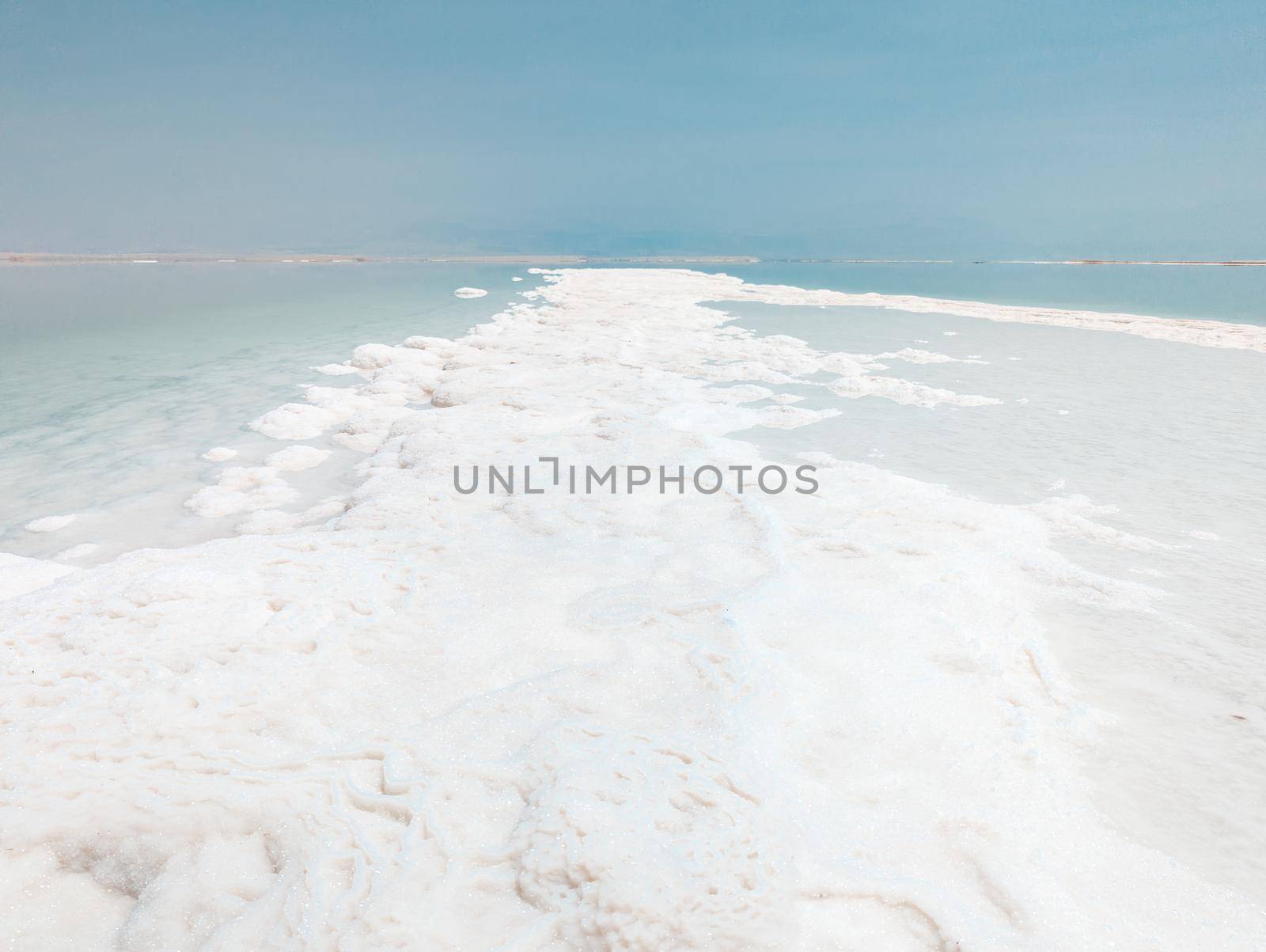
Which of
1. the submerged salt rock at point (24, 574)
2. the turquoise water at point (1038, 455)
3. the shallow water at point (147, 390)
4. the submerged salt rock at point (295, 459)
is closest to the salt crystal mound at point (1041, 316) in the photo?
the turquoise water at point (1038, 455)

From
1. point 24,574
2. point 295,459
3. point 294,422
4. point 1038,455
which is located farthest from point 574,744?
point 294,422

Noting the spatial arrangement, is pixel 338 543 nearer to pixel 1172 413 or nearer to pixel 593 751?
pixel 593 751

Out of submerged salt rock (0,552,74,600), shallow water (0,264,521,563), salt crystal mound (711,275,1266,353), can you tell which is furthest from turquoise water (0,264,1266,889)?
salt crystal mound (711,275,1266,353)

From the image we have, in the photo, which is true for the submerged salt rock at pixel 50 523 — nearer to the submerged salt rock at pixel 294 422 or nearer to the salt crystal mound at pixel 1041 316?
the submerged salt rock at pixel 294 422

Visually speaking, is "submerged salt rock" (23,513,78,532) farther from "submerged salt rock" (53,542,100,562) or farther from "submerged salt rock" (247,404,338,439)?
"submerged salt rock" (247,404,338,439)

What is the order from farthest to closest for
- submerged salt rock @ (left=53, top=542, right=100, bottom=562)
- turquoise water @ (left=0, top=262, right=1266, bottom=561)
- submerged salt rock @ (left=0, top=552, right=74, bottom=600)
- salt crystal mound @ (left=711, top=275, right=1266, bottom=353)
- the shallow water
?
salt crystal mound @ (left=711, top=275, right=1266, bottom=353)
turquoise water @ (left=0, top=262, right=1266, bottom=561)
the shallow water
submerged salt rock @ (left=53, top=542, right=100, bottom=562)
submerged salt rock @ (left=0, top=552, right=74, bottom=600)
